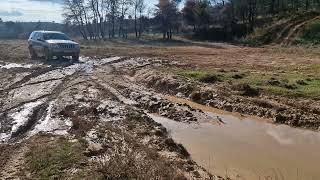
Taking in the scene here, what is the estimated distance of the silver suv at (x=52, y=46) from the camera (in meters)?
25.6

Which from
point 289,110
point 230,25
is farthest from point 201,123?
point 230,25

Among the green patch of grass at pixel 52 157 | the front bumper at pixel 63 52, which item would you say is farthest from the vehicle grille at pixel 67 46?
the green patch of grass at pixel 52 157

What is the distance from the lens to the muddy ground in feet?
24.8

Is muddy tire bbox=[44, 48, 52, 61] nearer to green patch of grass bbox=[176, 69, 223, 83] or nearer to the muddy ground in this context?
the muddy ground

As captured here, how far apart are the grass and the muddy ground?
406 mm

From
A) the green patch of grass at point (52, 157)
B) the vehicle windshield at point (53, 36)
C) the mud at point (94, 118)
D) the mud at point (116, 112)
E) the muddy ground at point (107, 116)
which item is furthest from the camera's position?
the vehicle windshield at point (53, 36)

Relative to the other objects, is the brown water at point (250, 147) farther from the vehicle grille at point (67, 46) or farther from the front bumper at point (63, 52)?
the vehicle grille at point (67, 46)

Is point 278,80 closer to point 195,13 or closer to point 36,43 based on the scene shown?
point 36,43

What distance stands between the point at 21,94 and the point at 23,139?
588 cm

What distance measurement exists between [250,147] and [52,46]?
17720mm

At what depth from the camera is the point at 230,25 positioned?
5856 cm

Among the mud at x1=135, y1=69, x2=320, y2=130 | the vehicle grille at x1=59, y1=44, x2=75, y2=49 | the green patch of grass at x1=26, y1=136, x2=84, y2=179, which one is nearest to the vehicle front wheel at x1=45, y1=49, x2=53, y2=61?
the vehicle grille at x1=59, y1=44, x2=75, y2=49

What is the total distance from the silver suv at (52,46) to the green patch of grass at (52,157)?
17172 mm

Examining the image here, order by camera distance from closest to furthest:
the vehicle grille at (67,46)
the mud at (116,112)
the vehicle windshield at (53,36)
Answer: the mud at (116,112), the vehicle grille at (67,46), the vehicle windshield at (53,36)
